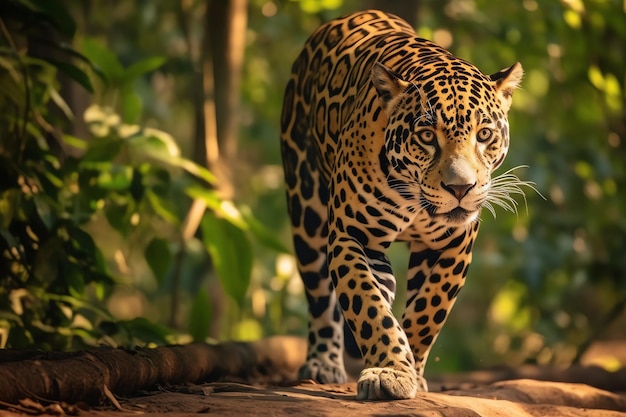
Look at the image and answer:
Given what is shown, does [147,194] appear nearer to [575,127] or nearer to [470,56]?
[470,56]

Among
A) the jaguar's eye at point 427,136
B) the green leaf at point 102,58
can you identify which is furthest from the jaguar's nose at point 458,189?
the green leaf at point 102,58

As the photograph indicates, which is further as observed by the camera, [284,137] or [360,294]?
[284,137]

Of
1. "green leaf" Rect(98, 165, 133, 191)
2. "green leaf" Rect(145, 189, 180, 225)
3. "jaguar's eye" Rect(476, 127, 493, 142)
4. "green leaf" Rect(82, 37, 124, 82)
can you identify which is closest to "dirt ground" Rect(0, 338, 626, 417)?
"green leaf" Rect(145, 189, 180, 225)

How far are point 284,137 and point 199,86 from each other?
3.53 m

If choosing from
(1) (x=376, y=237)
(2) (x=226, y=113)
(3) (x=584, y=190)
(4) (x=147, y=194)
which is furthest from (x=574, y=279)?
(1) (x=376, y=237)

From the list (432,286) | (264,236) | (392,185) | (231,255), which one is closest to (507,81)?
(392,185)

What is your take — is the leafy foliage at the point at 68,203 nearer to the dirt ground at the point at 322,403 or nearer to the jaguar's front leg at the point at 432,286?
the dirt ground at the point at 322,403

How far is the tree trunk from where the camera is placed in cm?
448

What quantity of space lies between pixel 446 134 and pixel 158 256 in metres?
3.13

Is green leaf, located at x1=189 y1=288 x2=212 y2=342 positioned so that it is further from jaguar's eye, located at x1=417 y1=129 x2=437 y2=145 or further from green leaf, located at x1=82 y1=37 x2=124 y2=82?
jaguar's eye, located at x1=417 y1=129 x2=437 y2=145

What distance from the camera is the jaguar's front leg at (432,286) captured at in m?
5.74

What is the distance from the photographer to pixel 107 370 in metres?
4.89

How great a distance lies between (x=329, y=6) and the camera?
9.53 meters

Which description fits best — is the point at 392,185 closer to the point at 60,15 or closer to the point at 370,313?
the point at 370,313
